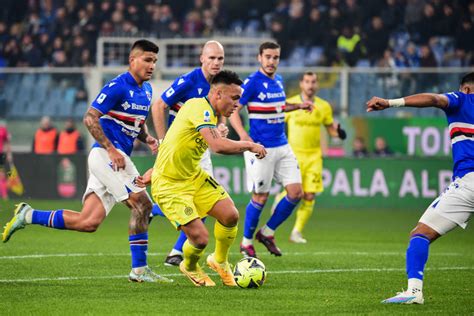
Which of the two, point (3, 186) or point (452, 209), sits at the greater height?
point (452, 209)

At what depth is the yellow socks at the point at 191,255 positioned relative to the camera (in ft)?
32.2

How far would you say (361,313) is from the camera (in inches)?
323

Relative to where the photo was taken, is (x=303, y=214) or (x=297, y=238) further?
(x=303, y=214)

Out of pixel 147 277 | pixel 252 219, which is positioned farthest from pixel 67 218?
pixel 252 219

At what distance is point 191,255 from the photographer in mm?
9875

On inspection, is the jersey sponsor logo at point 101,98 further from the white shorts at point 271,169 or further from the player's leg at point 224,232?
the white shorts at point 271,169

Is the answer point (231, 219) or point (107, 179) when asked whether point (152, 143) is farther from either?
point (231, 219)

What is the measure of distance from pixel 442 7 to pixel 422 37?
87 cm

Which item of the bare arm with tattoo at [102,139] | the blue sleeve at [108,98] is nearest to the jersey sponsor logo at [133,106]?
the blue sleeve at [108,98]

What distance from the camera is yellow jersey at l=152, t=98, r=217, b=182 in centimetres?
965

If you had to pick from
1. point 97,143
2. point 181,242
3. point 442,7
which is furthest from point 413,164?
point 97,143

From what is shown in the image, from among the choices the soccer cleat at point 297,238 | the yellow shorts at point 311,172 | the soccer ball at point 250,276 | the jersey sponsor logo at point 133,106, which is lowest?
the soccer cleat at point 297,238

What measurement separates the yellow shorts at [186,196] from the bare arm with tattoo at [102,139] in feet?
1.36

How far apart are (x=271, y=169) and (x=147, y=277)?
3.57 m
